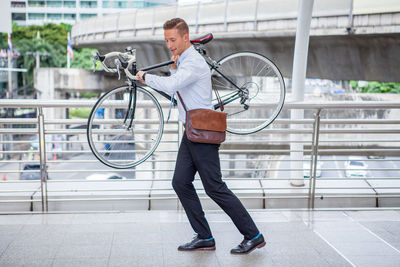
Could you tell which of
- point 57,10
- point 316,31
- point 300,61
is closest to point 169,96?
point 300,61

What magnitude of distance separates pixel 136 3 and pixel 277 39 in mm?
28143

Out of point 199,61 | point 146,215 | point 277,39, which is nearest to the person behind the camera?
point 199,61

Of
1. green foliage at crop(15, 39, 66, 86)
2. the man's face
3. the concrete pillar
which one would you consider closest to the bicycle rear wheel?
the man's face

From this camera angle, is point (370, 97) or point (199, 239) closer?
point (199, 239)

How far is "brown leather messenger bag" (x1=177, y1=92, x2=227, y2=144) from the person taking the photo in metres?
3.52

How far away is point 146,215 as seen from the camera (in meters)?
4.71

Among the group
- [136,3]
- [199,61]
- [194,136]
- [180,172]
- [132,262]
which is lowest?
[132,262]

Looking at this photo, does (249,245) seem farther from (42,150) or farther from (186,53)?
(42,150)

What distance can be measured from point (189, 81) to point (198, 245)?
132 cm

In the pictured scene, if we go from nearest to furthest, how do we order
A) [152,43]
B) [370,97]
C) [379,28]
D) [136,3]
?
[379,28] < [152,43] < [370,97] < [136,3]

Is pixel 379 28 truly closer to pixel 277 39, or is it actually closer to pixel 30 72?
pixel 277 39

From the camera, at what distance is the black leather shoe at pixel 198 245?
12.4 ft

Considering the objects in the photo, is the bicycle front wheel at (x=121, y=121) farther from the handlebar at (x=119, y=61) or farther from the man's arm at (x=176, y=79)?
the man's arm at (x=176, y=79)

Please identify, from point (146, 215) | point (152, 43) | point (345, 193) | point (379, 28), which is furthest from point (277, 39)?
point (146, 215)
